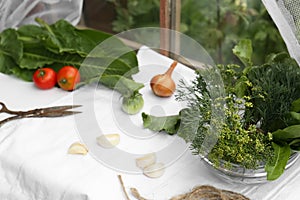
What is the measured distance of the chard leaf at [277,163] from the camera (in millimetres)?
1022

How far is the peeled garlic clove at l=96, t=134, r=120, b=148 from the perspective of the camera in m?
1.19

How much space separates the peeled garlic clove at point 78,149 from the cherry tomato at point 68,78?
21 centimetres

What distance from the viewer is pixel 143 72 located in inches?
54.7

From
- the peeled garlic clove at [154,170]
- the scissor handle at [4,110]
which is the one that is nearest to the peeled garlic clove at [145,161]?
the peeled garlic clove at [154,170]

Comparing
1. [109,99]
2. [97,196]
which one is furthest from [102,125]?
[97,196]

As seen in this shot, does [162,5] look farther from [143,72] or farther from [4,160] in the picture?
[4,160]

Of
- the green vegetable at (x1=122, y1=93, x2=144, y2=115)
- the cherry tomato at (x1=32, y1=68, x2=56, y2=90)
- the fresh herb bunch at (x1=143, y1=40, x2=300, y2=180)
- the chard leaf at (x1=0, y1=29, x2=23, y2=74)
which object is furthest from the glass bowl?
the chard leaf at (x1=0, y1=29, x2=23, y2=74)

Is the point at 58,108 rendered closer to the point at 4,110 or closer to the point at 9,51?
the point at 4,110

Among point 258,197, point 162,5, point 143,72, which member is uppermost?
point 162,5

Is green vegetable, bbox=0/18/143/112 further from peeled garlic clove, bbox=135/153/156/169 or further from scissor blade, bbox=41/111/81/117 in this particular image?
peeled garlic clove, bbox=135/153/156/169

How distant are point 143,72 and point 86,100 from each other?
6.6 inches

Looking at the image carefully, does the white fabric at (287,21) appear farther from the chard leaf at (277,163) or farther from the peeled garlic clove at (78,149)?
the peeled garlic clove at (78,149)

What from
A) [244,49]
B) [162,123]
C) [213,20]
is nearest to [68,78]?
[162,123]

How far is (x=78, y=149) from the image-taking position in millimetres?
1185
